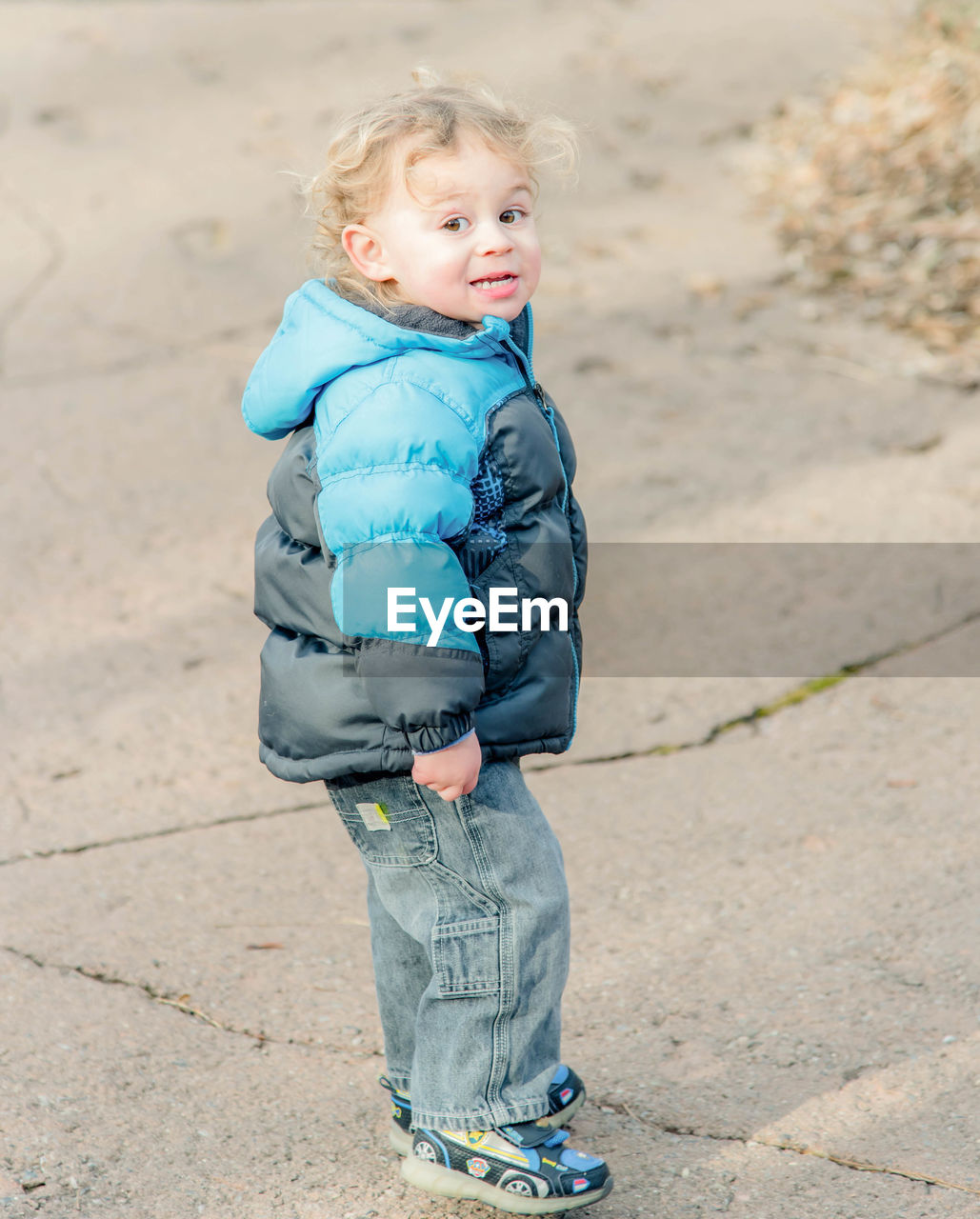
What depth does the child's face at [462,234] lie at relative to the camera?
5.74 ft

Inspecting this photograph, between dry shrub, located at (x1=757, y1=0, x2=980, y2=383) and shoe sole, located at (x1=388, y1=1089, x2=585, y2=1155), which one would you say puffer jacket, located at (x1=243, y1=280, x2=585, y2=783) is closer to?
shoe sole, located at (x1=388, y1=1089, x2=585, y2=1155)

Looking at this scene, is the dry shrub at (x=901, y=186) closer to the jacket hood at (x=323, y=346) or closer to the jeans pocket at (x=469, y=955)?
the jacket hood at (x=323, y=346)

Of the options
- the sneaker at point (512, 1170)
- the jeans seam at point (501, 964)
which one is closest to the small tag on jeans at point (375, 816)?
the jeans seam at point (501, 964)

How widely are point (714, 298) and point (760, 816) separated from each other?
302cm

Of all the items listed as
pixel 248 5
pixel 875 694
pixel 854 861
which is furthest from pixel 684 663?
pixel 248 5

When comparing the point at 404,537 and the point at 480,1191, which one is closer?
the point at 404,537

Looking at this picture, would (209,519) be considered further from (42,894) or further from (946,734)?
(946,734)

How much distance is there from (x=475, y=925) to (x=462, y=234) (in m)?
0.92

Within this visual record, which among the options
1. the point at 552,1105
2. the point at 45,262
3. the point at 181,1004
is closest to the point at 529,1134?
the point at 552,1105

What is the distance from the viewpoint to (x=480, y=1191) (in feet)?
6.03

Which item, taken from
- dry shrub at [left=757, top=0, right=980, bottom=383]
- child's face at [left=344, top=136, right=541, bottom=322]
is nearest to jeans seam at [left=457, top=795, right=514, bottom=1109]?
child's face at [left=344, top=136, right=541, bottom=322]

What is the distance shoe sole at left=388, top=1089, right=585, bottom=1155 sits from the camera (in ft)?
6.54

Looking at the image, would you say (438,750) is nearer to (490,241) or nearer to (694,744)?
(490,241)

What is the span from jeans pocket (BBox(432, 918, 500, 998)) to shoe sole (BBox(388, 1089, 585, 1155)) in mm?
284
